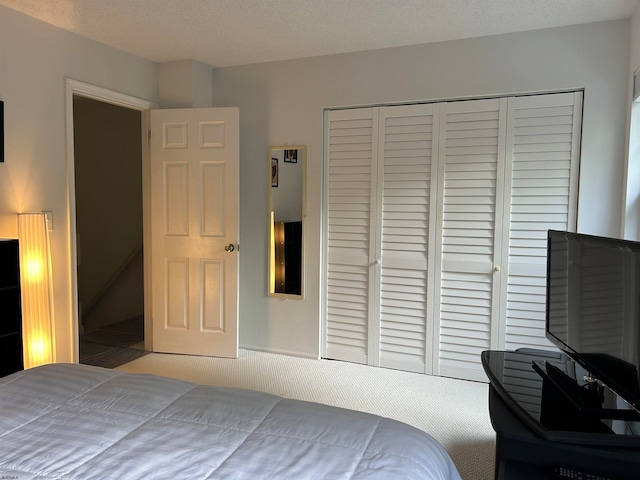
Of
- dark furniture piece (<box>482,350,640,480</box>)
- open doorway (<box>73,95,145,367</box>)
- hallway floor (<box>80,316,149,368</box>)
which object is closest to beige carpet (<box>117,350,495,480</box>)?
hallway floor (<box>80,316,149,368</box>)

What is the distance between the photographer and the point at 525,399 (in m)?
1.64

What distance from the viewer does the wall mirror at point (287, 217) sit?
3.73 metres

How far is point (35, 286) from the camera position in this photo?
2824mm

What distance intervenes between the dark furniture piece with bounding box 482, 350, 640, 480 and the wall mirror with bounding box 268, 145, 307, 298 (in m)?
2.26

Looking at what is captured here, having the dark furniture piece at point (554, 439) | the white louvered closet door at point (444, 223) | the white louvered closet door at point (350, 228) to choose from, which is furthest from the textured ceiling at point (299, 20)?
the dark furniture piece at point (554, 439)

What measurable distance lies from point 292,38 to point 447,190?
153cm

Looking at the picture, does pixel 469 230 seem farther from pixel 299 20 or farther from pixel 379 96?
pixel 299 20

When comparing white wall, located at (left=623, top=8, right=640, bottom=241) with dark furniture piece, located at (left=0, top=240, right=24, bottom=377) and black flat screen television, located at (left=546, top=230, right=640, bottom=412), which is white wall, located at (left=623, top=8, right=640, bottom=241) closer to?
black flat screen television, located at (left=546, top=230, right=640, bottom=412)

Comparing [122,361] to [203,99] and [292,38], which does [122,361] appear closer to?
[203,99]

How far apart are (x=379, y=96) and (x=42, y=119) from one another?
2310 mm

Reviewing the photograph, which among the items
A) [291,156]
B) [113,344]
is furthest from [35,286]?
[291,156]

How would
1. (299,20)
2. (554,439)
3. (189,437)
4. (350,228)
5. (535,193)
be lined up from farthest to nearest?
(350,228) < (535,193) < (299,20) < (554,439) < (189,437)

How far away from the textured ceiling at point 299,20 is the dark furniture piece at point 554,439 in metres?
2.18

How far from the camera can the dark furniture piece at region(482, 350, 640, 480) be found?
1387 mm
